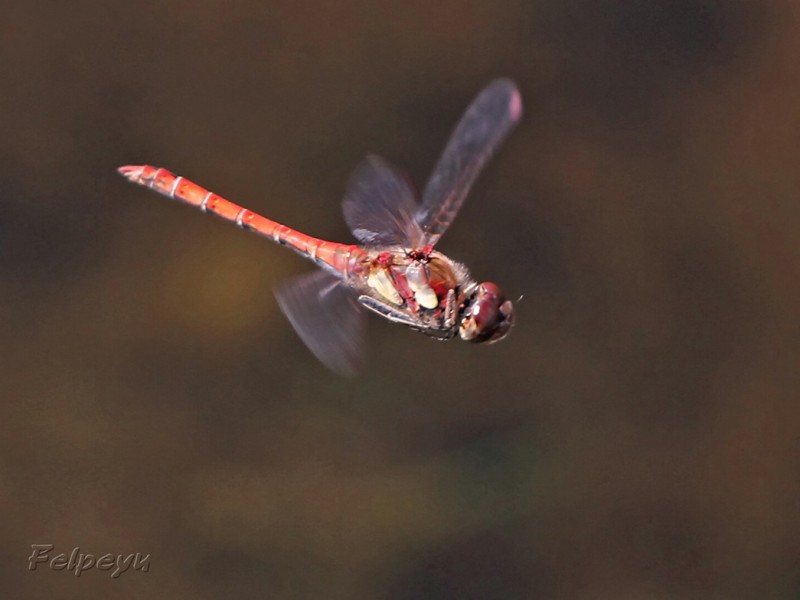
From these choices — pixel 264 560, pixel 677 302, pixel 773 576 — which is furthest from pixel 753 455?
pixel 264 560

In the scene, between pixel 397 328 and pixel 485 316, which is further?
pixel 397 328

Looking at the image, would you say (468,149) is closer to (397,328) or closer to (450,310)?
(450,310)

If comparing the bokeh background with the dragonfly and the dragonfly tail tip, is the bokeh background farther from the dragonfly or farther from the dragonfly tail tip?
the dragonfly

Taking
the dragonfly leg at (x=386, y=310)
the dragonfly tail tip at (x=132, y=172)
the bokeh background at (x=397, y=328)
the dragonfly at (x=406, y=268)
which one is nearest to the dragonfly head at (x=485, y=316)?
the dragonfly at (x=406, y=268)

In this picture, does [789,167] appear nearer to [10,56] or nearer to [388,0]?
[388,0]

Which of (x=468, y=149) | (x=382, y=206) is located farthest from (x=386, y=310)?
(x=468, y=149)

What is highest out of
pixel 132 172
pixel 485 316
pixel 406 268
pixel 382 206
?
pixel 132 172

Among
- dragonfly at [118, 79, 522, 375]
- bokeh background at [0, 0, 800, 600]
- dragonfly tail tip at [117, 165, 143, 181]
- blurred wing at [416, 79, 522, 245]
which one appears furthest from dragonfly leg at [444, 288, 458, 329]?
bokeh background at [0, 0, 800, 600]
